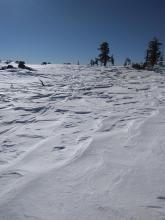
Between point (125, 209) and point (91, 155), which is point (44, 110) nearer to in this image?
point (91, 155)

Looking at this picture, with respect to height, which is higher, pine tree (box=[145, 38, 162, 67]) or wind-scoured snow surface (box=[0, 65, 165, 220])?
pine tree (box=[145, 38, 162, 67])

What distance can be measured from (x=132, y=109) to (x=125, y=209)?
133 inches

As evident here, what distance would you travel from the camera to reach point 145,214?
1.65m

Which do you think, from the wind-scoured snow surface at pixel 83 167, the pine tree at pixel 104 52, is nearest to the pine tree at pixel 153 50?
the pine tree at pixel 104 52

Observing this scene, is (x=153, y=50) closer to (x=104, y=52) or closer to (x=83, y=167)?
(x=104, y=52)

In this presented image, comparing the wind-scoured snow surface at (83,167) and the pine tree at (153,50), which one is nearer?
the wind-scoured snow surface at (83,167)

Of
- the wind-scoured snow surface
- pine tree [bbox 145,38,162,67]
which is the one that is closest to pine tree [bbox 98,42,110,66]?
pine tree [bbox 145,38,162,67]

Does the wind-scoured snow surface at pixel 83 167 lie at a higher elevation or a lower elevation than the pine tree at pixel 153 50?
lower

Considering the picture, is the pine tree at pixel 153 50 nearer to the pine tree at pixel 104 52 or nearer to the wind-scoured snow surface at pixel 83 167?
the pine tree at pixel 104 52

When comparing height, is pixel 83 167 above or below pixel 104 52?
below

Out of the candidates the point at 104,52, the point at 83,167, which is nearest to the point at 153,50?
the point at 104,52

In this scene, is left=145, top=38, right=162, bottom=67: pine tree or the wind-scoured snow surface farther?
A: left=145, top=38, right=162, bottom=67: pine tree

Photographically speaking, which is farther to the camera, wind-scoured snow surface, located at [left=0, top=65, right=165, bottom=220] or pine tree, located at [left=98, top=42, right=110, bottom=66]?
pine tree, located at [left=98, top=42, right=110, bottom=66]

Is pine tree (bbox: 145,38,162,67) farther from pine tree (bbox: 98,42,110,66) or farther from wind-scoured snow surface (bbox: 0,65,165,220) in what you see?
wind-scoured snow surface (bbox: 0,65,165,220)
